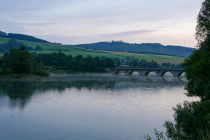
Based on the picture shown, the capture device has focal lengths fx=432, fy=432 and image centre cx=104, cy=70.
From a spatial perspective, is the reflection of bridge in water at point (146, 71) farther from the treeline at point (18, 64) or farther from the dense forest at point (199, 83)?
the dense forest at point (199, 83)

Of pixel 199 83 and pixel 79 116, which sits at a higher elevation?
pixel 199 83

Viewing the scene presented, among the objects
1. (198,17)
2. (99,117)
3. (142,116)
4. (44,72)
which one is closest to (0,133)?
(99,117)

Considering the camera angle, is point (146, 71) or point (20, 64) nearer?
point (20, 64)

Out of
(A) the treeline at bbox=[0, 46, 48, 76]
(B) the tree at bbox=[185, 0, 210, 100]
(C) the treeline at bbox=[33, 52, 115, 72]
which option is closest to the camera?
(B) the tree at bbox=[185, 0, 210, 100]

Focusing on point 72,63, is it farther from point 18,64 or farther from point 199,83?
point 199,83

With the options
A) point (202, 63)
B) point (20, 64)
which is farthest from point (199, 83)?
point (20, 64)

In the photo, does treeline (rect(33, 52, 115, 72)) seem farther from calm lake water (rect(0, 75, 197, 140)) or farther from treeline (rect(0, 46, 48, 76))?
calm lake water (rect(0, 75, 197, 140))

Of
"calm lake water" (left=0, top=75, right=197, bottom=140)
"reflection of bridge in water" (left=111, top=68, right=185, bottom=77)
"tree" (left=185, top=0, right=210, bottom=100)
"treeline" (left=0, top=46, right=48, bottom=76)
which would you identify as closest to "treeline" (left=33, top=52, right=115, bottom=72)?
"reflection of bridge in water" (left=111, top=68, right=185, bottom=77)

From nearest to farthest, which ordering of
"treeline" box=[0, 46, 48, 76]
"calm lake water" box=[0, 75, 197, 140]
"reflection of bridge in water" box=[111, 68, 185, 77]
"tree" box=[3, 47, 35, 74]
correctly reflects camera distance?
"calm lake water" box=[0, 75, 197, 140] → "treeline" box=[0, 46, 48, 76] → "tree" box=[3, 47, 35, 74] → "reflection of bridge in water" box=[111, 68, 185, 77]

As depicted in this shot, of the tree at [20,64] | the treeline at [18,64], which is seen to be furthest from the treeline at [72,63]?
the tree at [20,64]

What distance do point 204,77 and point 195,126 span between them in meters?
10.8

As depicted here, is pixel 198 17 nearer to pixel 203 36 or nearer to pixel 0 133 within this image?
pixel 203 36

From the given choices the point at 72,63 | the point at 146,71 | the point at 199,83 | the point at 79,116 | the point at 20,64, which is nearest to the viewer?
the point at 199,83

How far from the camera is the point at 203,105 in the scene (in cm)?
1820
